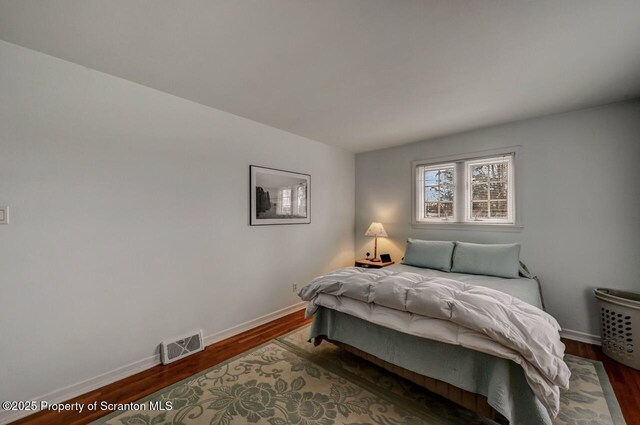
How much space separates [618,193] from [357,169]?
318 cm

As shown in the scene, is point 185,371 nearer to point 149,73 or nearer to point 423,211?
point 149,73

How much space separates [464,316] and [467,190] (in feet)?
8.27

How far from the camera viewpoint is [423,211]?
407 centimetres

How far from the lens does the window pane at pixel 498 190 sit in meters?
3.38

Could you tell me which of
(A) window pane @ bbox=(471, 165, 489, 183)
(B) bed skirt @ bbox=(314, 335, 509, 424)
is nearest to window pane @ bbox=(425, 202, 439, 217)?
(A) window pane @ bbox=(471, 165, 489, 183)

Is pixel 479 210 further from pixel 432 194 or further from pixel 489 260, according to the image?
pixel 489 260

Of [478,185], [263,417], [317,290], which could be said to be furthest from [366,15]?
[478,185]

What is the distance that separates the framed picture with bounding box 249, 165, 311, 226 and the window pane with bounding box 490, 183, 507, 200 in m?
2.44

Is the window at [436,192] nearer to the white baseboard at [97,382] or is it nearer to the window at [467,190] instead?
the window at [467,190]

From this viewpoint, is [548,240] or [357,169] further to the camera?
[357,169]

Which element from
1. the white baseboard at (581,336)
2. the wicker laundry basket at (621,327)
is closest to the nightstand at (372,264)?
the white baseboard at (581,336)

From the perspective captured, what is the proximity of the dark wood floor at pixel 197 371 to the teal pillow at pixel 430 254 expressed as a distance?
1.36 meters

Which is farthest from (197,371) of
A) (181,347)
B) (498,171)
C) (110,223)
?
(498,171)

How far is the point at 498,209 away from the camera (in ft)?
11.2
